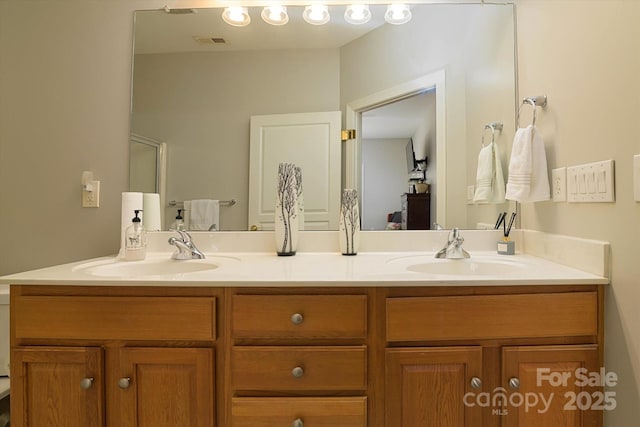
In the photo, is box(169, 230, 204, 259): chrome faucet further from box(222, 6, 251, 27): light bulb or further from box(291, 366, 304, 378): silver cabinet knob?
box(222, 6, 251, 27): light bulb

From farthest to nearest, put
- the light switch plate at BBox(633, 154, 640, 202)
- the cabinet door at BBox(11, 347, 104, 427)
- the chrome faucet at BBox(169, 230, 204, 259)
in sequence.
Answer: the chrome faucet at BBox(169, 230, 204, 259), the cabinet door at BBox(11, 347, 104, 427), the light switch plate at BBox(633, 154, 640, 202)

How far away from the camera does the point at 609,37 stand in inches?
35.5

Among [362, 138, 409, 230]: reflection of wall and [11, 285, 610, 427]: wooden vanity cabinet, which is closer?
[11, 285, 610, 427]: wooden vanity cabinet

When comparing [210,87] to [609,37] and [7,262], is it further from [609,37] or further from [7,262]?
[609,37]

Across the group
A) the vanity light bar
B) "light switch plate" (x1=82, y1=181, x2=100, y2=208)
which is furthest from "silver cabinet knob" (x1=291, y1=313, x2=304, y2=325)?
the vanity light bar

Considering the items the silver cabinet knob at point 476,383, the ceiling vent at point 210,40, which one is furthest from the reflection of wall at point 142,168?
the silver cabinet knob at point 476,383

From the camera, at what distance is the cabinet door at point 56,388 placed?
905 millimetres

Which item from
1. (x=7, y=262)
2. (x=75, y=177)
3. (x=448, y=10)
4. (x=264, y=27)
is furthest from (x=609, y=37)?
(x=7, y=262)

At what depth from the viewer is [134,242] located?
1.28 m

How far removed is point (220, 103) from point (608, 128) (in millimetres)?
1411

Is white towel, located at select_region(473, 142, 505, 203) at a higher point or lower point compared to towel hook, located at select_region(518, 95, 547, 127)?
lower

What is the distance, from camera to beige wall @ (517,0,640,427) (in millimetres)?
840

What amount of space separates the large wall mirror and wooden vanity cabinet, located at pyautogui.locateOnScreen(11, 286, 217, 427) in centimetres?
62

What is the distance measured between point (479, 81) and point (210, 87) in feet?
3.97
